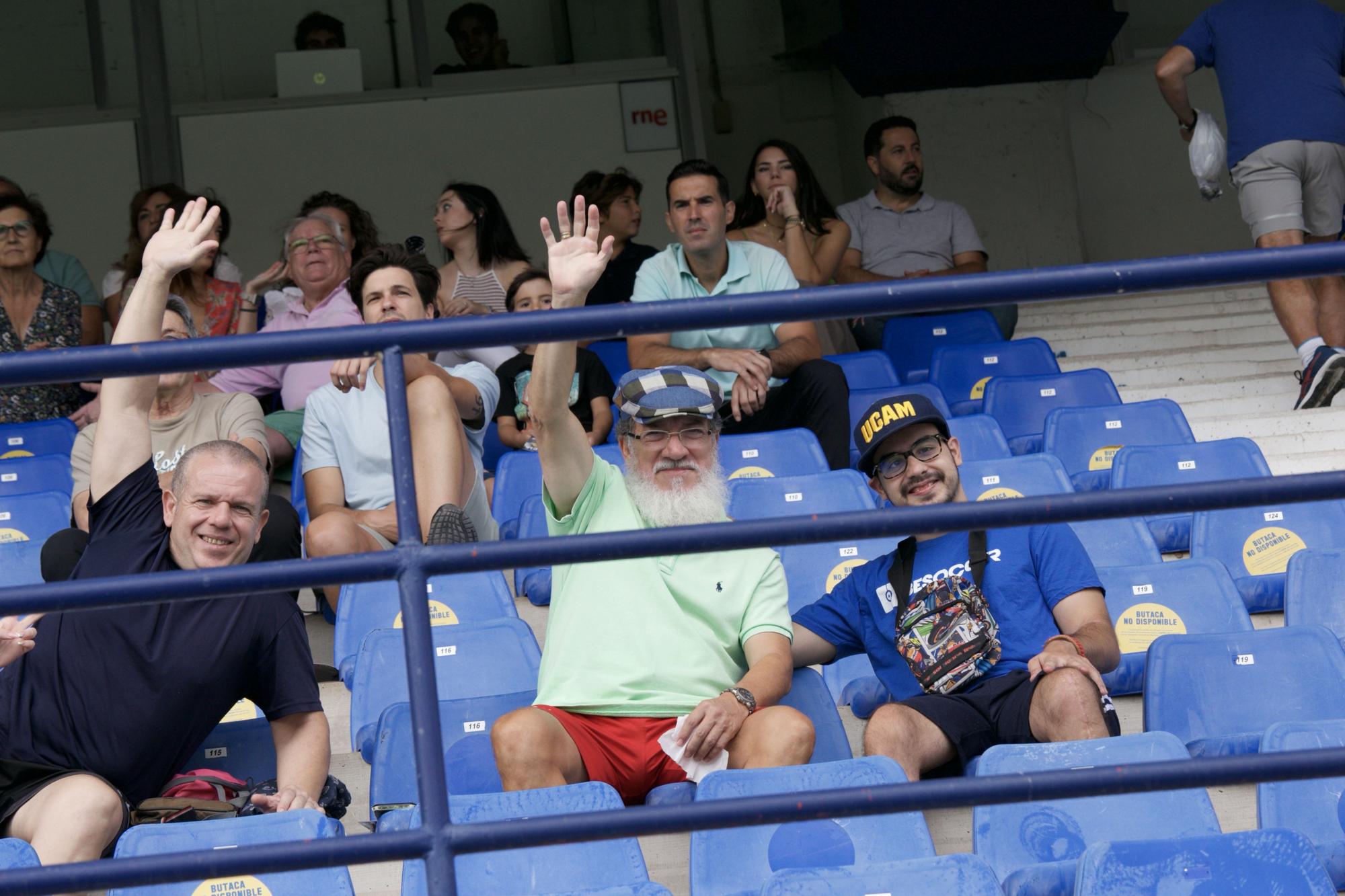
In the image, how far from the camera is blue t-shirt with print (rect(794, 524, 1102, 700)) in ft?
9.26

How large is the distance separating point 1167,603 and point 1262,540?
60 cm

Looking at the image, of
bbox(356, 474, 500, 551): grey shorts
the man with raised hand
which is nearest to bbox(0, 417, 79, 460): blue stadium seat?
bbox(356, 474, 500, 551): grey shorts

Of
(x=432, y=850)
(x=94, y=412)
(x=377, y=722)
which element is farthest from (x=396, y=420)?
(x=94, y=412)

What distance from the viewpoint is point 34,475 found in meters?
4.38

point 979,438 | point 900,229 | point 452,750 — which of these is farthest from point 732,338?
point 452,750

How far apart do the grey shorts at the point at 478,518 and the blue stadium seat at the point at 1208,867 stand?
2.05 metres

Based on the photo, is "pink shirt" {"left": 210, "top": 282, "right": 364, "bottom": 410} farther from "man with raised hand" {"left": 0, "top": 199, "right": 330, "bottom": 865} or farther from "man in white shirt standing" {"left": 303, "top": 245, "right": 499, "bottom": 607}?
"man with raised hand" {"left": 0, "top": 199, "right": 330, "bottom": 865}

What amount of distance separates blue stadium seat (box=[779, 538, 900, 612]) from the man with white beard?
0.55 metres

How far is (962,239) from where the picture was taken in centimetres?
612

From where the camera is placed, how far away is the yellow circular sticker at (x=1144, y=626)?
3.12m

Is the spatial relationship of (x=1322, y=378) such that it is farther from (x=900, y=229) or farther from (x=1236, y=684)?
(x=1236, y=684)

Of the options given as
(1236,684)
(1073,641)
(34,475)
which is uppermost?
(34,475)

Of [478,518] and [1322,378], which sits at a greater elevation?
[1322,378]

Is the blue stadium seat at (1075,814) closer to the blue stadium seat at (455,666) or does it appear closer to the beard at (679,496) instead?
the beard at (679,496)
